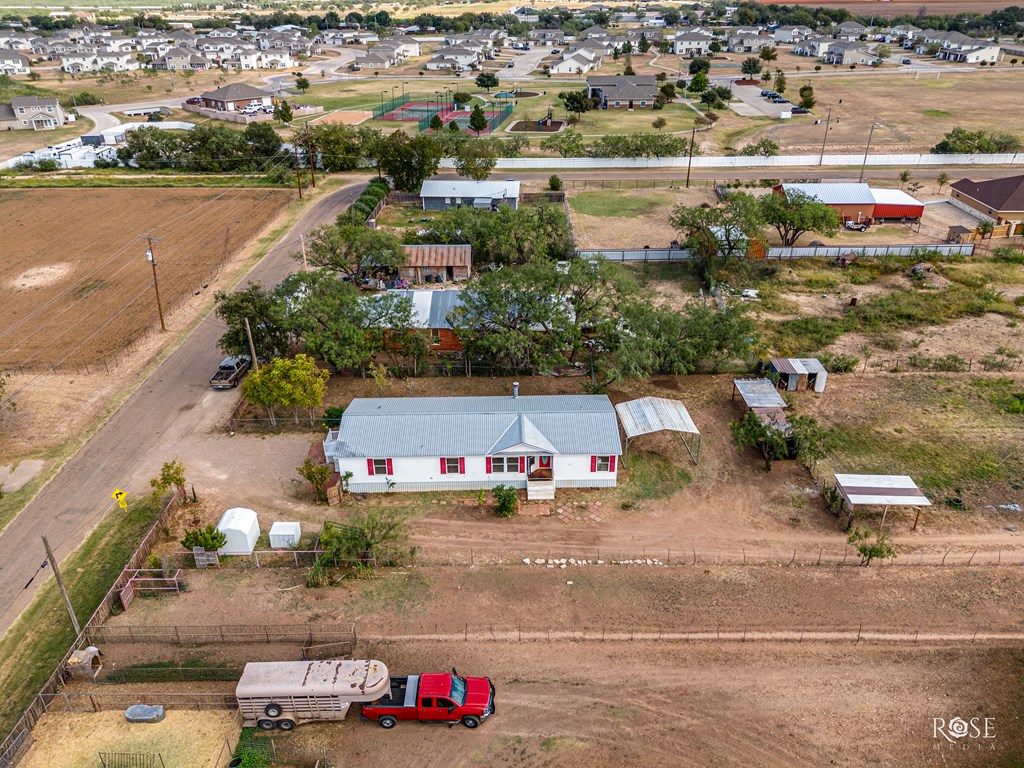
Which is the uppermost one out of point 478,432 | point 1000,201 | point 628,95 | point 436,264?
point 628,95

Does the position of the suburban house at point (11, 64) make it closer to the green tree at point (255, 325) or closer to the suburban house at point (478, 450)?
the green tree at point (255, 325)

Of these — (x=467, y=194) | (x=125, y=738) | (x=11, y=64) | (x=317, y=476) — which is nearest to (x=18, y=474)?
(x=317, y=476)

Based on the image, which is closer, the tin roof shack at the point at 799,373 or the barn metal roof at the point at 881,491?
the barn metal roof at the point at 881,491

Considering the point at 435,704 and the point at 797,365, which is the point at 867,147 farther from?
the point at 435,704

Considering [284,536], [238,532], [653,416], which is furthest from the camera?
[653,416]

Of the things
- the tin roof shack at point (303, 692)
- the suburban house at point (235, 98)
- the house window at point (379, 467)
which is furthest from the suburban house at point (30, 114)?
the tin roof shack at point (303, 692)

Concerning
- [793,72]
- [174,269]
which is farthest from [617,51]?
[174,269]

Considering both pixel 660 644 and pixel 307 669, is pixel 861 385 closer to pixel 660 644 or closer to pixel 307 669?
pixel 660 644
